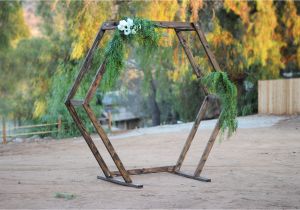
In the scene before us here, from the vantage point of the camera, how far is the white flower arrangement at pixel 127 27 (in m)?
7.22

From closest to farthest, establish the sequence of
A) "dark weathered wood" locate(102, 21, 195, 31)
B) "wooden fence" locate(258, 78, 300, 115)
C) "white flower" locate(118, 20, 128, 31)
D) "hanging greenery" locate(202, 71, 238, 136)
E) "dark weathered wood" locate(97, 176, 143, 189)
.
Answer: "dark weathered wood" locate(97, 176, 143, 189) → "white flower" locate(118, 20, 128, 31) → "dark weathered wood" locate(102, 21, 195, 31) → "hanging greenery" locate(202, 71, 238, 136) → "wooden fence" locate(258, 78, 300, 115)

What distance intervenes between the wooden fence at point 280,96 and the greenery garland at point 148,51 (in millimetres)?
10208

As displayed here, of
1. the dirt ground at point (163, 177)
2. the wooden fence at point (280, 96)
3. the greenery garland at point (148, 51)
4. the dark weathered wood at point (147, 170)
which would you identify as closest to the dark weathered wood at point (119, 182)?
the dirt ground at point (163, 177)

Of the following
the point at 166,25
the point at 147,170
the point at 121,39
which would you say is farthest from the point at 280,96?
the point at 121,39

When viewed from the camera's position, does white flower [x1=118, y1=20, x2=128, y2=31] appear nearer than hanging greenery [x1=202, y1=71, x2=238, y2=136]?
Yes

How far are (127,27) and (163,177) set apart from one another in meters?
2.27

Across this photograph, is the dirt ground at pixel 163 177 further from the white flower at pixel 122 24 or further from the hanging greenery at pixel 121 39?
the white flower at pixel 122 24

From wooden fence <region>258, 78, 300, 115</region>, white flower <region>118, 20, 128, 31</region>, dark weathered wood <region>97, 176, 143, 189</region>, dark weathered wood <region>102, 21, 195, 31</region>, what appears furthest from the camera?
wooden fence <region>258, 78, 300, 115</region>

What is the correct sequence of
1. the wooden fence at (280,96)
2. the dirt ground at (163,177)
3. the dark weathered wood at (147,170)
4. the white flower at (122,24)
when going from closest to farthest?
the dirt ground at (163,177) → the white flower at (122,24) → the dark weathered wood at (147,170) → the wooden fence at (280,96)

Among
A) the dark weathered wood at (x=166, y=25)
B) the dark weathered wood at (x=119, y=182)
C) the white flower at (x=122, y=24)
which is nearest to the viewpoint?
the dark weathered wood at (x=119, y=182)

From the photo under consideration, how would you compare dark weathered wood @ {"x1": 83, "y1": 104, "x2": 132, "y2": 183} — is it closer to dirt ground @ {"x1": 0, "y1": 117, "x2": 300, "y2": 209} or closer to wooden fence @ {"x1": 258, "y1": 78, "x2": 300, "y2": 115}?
dirt ground @ {"x1": 0, "y1": 117, "x2": 300, "y2": 209}

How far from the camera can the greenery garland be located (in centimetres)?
727

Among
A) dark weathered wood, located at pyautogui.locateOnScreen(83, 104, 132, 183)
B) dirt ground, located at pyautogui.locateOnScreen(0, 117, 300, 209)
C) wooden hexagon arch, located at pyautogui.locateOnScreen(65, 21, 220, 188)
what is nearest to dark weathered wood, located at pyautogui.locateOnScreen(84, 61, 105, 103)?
wooden hexagon arch, located at pyautogui.locateOnScreen(65, 21, 220, 188)

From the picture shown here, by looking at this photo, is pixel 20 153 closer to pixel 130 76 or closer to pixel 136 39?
pixel 136 39
